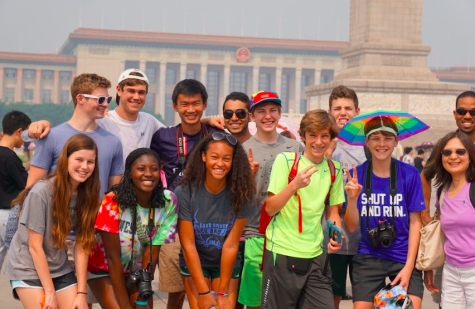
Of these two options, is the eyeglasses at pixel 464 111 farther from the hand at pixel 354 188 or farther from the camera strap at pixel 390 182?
the hand at pixel 354 188

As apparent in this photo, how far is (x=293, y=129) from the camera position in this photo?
31.5ft

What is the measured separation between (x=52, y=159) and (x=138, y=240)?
1.05m

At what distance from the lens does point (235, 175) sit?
16.6 feet

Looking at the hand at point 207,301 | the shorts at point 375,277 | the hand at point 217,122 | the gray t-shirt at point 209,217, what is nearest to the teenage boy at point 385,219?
the shorts at point 375,277

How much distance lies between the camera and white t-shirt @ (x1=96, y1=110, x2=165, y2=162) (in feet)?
20.2

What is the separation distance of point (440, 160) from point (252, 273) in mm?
1514

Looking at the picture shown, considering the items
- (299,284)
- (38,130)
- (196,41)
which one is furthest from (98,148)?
(196,41)

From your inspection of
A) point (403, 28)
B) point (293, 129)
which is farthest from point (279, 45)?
point (293, 129)

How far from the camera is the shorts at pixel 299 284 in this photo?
194 inches

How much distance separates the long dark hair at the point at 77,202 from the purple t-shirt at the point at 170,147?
2.81 ft

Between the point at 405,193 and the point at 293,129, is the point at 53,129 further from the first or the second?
the point at 293,129

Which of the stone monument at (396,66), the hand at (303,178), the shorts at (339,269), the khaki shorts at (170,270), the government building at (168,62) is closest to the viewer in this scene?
the hand at (303,178)

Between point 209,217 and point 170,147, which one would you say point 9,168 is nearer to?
point 170,147

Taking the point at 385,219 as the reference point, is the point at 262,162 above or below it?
above
